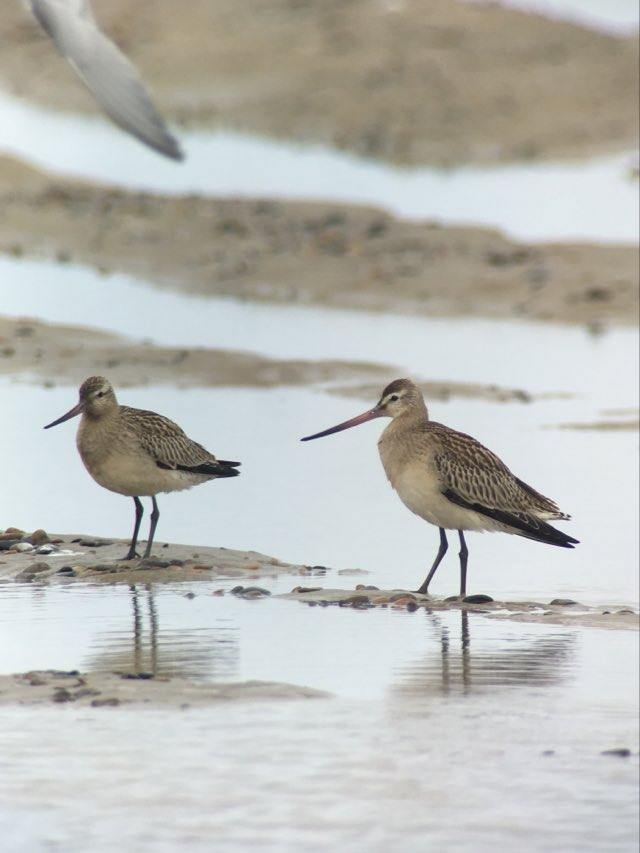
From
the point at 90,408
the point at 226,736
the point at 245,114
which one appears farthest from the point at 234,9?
the point at 226,736

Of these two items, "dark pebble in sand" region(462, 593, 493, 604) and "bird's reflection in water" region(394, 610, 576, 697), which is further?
"dark pebble in sand" region(462, 593, 493, 604)

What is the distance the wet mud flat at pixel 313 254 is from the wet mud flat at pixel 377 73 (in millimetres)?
4825

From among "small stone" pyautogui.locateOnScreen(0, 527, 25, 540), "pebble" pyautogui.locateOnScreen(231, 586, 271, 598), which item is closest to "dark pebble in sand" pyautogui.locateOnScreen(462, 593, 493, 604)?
"pebble" pyautogui.locateOnScreen(231, 586, 271, 598)

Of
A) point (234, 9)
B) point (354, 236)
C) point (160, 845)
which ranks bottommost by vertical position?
point (160, 845)

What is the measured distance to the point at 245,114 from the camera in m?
29.6

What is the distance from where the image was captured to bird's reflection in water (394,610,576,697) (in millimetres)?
6867

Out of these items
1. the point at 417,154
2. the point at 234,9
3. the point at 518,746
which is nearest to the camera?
the point at 518,746

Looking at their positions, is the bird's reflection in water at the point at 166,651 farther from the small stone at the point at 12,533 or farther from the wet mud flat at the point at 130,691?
the small stone at the point at 12,533

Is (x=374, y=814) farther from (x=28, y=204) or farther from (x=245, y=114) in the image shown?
(x=245, y=114)

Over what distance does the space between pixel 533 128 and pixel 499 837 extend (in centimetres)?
2471

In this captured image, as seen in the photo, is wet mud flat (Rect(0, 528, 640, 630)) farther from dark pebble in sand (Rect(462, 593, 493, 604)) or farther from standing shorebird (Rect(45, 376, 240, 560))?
standing shorebird (Rect(45, 376, 240, 560))

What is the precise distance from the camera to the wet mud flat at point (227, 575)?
8211 millimetres

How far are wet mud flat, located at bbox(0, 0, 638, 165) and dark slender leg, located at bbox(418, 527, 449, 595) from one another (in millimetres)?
18711

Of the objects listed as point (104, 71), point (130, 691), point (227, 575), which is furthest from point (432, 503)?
point (130, 691)
